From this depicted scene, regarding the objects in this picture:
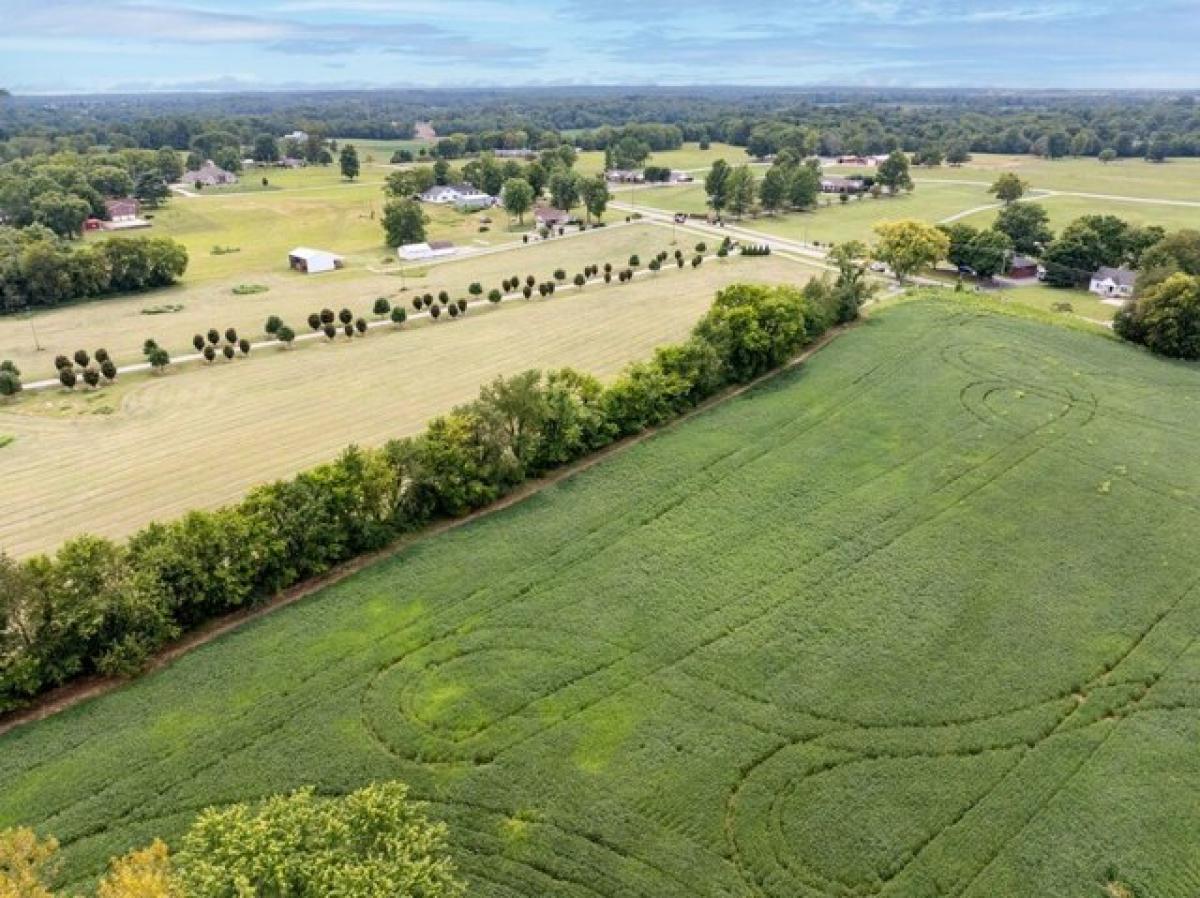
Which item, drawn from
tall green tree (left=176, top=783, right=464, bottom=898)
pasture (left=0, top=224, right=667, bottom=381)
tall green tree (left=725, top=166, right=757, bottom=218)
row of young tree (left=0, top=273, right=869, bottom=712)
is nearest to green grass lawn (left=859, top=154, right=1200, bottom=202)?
tall green tree (left=725, top=166, right=757, bottom=218)

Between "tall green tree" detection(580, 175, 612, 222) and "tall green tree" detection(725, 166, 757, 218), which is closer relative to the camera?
"tall green tree" detection(580, 175, 612, 222)

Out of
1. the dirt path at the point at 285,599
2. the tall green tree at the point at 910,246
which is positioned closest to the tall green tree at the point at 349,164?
the tall green tree at the point at 910,246

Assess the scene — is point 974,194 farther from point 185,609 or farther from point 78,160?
point 78,160

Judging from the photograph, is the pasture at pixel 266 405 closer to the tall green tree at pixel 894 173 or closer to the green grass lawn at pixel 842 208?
the green grass lawn at pixel 842 208

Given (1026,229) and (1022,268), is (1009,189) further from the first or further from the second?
(1022,268)

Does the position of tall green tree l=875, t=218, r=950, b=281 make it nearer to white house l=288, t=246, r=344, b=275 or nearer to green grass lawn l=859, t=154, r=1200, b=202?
white house l=288, t=246, r=344, b=275

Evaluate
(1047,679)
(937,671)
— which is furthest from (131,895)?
(1047,679)

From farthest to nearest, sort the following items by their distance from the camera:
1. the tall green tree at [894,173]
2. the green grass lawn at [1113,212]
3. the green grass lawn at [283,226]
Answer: the tall green tree at [894,173] → the green grass lawn at [1113,212] → the green grass lawn at [283,226]
